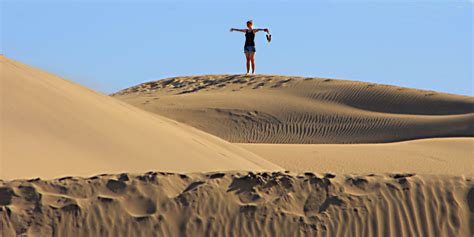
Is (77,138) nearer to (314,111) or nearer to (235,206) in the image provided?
(235,206)

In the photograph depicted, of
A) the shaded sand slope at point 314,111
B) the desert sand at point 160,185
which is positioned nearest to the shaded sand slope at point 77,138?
the desert sand at point 160,185

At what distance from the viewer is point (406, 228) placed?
10.2m

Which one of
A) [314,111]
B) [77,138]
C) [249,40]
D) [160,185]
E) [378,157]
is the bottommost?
[378,157]

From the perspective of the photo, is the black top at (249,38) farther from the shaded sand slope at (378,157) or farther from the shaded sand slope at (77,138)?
the shaded sand slope at (77,138)

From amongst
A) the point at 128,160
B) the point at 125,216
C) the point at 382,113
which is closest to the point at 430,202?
the point at 125,216

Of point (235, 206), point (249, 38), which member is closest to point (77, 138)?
point (235, 206)

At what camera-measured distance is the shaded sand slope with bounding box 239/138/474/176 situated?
68.8 feet

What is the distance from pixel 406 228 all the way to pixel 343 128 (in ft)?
70.0

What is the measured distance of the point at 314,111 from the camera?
32500 millimetres

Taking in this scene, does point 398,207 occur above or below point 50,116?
below

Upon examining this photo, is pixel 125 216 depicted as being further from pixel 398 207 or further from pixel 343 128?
pixel 343 128

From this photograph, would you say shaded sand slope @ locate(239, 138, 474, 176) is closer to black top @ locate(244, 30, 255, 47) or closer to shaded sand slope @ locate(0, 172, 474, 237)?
black top @ locate(244, 30, 255, 47)

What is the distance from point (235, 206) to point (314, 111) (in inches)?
892

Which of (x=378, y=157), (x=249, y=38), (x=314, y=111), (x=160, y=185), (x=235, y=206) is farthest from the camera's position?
(x=314, y=111)
